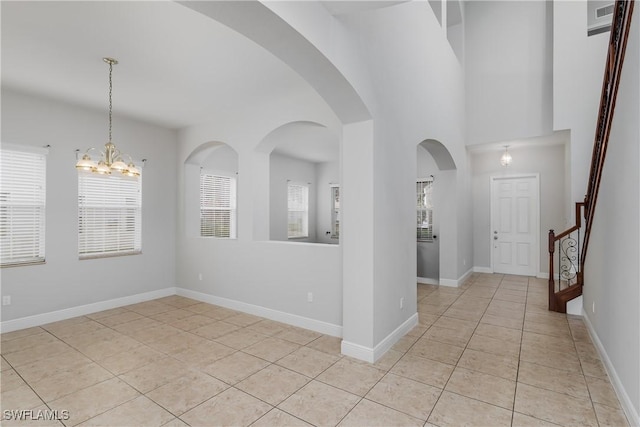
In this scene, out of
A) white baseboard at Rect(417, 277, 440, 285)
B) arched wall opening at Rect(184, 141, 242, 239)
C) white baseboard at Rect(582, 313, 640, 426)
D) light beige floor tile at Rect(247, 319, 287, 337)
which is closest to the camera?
white baseboard at Rect(582, 313, 640, 426)

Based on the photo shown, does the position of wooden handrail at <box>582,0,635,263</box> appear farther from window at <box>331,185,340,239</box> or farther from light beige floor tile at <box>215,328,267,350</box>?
window at <box>331,185,340,239</box>

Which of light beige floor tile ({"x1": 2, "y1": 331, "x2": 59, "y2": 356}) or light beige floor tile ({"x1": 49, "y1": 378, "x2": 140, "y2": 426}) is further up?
light beige floor tile ({"x1": 49, "y1": 378, "x2": 140, "y2": 426})

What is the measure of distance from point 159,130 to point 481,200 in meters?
6.79

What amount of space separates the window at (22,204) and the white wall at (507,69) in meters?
7.19

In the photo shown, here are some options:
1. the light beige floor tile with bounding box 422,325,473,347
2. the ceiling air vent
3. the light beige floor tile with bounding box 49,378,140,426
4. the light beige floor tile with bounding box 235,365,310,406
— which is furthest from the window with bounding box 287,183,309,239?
the ceiling air vent

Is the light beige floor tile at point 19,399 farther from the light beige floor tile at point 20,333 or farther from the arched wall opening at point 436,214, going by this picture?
the arched wall opening at point 436,214

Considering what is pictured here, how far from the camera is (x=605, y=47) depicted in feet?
16.3

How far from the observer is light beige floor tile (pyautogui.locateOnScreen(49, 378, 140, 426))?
2.22 meters

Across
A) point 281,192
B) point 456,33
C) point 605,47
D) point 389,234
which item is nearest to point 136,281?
point 281,192

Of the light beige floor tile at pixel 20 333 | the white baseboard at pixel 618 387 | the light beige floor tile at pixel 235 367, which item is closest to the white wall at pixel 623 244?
Result: the white baseboard at pixel 618 387

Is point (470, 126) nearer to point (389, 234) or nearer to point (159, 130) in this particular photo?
point (389, 234)

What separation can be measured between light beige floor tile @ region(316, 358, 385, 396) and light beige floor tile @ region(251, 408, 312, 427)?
51 centimetres

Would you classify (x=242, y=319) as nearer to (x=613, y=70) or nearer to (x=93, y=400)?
(x=93, y=400)

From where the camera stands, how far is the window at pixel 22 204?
3830 millimetres
